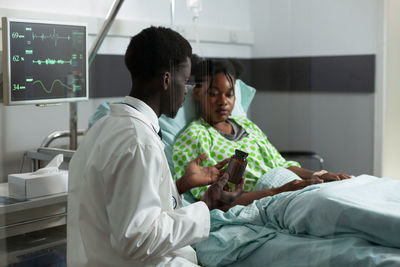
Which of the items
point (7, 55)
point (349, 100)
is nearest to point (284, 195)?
point (349, 100)

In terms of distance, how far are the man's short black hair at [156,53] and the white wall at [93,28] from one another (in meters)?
0.07

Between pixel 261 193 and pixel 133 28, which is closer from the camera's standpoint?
pixel 261 193

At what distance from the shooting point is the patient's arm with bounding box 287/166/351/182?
4.16 feet

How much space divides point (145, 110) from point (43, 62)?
2.51 feet

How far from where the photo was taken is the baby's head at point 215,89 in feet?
4.08

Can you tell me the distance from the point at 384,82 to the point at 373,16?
10.5 inches

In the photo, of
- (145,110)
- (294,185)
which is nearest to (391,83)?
(294,185)

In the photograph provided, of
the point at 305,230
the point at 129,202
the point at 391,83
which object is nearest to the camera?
the point at 129,202

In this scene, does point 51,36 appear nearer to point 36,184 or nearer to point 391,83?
point 36,184

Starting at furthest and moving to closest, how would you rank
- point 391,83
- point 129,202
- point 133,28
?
point 391,83, point 133,28, point 129,202

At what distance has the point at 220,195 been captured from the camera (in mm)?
1243

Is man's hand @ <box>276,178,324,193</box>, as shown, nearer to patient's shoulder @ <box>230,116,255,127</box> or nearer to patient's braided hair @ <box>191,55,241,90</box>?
patient's shoulder @ <box>230,116,255,127</box>

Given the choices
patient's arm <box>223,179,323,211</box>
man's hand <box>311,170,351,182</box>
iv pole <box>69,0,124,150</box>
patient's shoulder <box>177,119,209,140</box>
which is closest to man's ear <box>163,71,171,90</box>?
patient's shoulder <box>177,119,209,140</box>

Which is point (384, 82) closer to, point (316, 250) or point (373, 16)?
point (373, 16)
